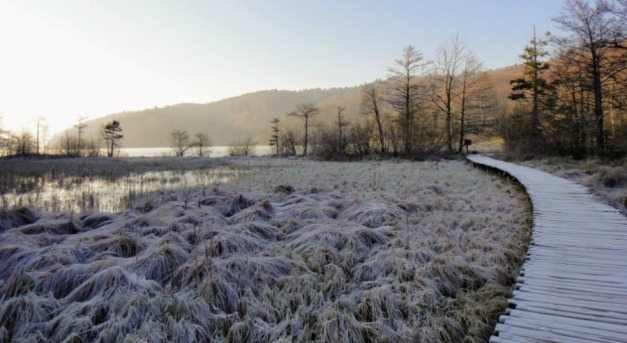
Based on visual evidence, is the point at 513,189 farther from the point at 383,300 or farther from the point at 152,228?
the point at 152,228

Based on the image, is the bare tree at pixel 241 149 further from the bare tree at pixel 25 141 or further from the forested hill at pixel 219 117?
the forested hill at pixel 219 117

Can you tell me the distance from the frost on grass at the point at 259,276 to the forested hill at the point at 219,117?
12950 cm

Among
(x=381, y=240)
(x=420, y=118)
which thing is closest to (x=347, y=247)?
(x=381, y=240)

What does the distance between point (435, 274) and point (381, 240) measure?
4.45ft

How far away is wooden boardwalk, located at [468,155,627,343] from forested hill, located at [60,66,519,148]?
13087 centimetres

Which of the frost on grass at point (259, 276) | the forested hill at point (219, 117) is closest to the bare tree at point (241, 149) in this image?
the frost on grass at point (259, 276)

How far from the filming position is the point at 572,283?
3137mm

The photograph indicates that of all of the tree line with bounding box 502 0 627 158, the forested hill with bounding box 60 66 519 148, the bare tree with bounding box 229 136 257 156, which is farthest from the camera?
the forested hill with bounding box 60 66 519 148

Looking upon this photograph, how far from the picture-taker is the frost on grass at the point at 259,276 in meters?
2.84

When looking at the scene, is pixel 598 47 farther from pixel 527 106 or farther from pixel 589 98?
pixel 527 106

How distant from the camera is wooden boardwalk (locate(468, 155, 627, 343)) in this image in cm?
241

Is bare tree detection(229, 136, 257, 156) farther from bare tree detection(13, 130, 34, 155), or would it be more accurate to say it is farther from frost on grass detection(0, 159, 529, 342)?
frost on grass detection(0, 159, 529, 342)

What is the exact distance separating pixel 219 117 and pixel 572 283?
165m

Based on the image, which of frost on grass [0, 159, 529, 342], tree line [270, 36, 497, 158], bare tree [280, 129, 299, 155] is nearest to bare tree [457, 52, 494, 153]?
tree line [270, 36, 497, 158]
